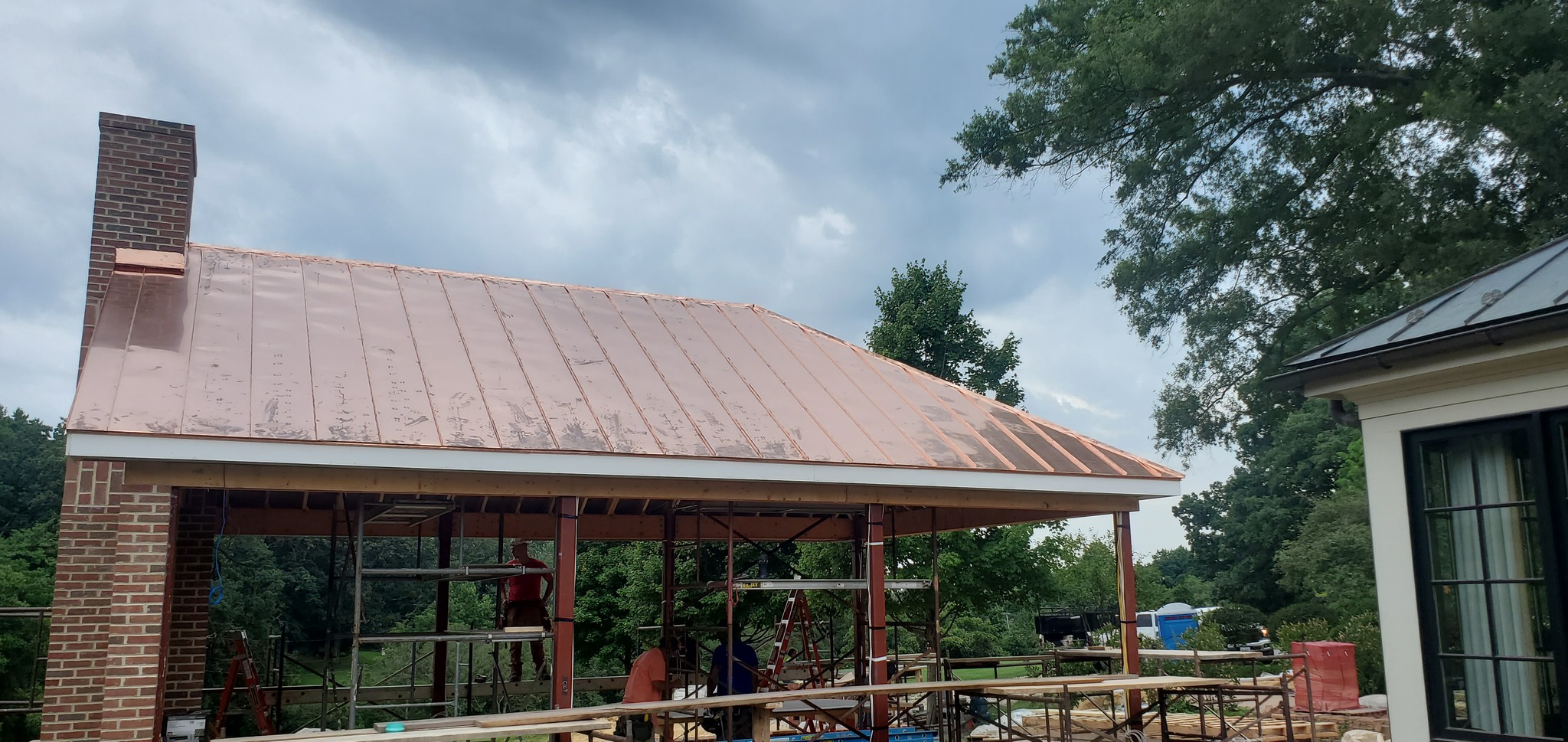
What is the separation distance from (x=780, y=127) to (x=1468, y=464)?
19.3 meters

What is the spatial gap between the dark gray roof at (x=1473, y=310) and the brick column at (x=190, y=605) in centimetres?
1070

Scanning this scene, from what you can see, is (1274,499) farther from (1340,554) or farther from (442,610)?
(442,610)

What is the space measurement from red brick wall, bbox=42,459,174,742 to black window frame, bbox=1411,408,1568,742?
877 centimetres

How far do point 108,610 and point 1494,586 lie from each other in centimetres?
1085

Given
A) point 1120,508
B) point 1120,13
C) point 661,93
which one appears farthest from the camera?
point 661,93

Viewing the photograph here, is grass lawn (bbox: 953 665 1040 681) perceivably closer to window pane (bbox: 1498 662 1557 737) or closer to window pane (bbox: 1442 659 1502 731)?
window pane (bbox: 1442 659 1502 731)

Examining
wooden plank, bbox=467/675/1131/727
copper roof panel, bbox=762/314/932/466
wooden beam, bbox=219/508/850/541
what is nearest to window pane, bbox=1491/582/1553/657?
wooden plank, bbox=467/675/1131/727

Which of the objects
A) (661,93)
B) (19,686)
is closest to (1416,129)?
(661,93)

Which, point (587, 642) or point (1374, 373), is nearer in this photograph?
point (1374, 373)

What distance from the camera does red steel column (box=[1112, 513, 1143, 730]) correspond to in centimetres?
1135

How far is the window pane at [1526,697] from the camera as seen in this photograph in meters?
5.97

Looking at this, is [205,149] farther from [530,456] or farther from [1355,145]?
[1355,145]

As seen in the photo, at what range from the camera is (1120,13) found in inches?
822

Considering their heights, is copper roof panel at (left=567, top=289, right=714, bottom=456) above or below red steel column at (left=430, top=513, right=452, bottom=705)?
above
